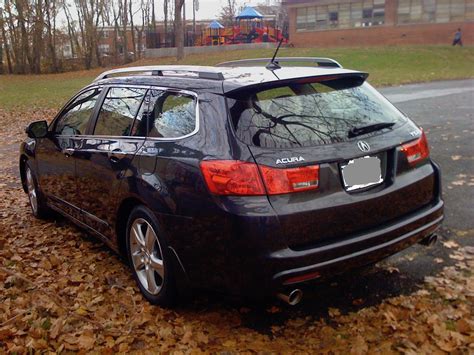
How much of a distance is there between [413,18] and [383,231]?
45.8 metres

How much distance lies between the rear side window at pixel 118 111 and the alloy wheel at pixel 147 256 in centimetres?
77

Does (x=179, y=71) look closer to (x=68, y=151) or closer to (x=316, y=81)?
(x=316, y=81)

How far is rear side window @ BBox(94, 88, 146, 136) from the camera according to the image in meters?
4.05

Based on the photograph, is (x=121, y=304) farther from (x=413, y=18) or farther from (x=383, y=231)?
(x=413, y=18)

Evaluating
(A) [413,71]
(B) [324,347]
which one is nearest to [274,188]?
(B) [324,347]

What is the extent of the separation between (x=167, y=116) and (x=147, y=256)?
1.02 meters

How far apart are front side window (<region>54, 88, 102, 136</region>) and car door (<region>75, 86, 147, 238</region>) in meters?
0.21

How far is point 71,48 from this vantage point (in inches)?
2279

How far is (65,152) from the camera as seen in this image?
4824mm

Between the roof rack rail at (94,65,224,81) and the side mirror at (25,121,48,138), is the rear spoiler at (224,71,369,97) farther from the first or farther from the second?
the side mirror at (25,121,48,138)

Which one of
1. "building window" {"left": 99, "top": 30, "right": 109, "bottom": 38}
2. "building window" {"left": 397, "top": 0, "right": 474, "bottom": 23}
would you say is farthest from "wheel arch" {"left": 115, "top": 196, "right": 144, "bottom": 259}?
"building window" {"left": 99, "top": 30, "right": 109, "bottom": 38}

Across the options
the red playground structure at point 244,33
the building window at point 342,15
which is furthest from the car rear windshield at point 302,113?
the building window at point 342,15

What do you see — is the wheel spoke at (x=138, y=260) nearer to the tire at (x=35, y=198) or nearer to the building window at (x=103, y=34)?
the tire at (x=35, y=198)

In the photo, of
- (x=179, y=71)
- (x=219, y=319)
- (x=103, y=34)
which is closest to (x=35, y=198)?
(x=179, y=71)
